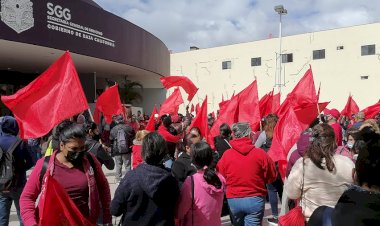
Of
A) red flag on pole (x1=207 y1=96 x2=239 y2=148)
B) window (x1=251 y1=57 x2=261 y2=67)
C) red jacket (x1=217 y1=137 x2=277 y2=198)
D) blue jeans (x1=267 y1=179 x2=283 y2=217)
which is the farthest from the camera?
window (x1=251 y1=57 x2=261 y2=67)

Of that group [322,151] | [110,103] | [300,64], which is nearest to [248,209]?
[322,151]

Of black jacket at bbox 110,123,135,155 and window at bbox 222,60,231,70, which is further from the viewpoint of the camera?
window at bbox 222,60,231,70

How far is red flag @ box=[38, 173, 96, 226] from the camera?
10.1 feet

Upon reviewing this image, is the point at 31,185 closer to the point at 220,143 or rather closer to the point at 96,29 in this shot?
the point at 220,143

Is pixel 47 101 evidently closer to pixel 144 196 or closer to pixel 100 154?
pixel 100 154

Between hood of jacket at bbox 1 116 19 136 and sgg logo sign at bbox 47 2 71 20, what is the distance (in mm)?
12649

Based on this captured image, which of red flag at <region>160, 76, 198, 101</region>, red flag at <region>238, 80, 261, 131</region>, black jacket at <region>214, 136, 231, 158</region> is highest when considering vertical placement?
red flag at <region>160, 76, 198, 101</region>

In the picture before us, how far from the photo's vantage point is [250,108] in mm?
8695

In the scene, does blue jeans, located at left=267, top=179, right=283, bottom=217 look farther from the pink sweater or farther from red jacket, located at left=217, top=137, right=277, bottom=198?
the pink sweater

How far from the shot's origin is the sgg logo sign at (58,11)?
53.4ft

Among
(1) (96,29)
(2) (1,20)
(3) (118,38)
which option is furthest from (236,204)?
(3) (118,38)

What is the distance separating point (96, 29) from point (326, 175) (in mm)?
17607

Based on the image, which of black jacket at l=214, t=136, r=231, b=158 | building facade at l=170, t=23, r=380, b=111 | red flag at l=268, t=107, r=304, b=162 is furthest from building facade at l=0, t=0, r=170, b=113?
red flag at l=268, t=107, r=304, b=162

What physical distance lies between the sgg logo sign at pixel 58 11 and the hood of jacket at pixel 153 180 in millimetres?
14746
